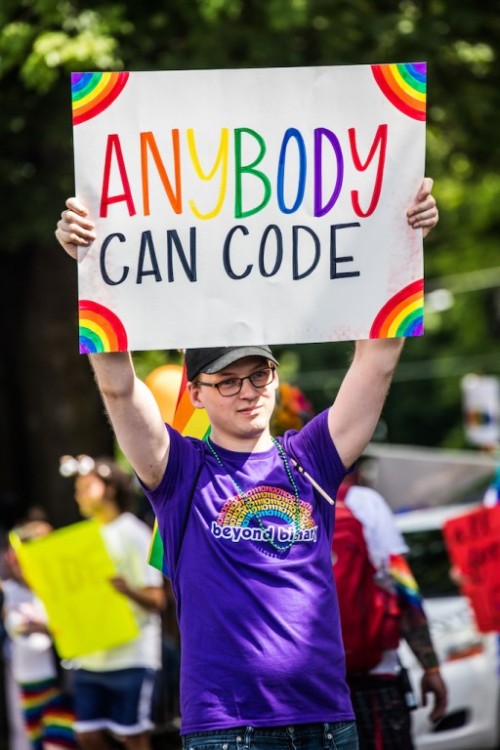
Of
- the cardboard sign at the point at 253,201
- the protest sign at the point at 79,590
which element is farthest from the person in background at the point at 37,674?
the cardboard sign at the point at 253,201

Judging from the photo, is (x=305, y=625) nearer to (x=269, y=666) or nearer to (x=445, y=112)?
(x=269, y=666)

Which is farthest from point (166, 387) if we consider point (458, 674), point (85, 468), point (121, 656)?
point (458, 674)

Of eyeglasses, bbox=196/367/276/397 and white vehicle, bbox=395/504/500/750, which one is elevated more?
eyeglasses, bbox=196/367/276/397

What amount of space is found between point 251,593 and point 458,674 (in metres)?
5.15

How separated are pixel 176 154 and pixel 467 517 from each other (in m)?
3.55

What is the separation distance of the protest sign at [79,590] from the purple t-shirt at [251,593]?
137 inches

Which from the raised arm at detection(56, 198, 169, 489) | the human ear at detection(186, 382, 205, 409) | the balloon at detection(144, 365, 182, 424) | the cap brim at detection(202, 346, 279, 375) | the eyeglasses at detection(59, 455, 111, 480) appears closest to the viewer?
the raised arm at detection(56, 198, 169, 489)

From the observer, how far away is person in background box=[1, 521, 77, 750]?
8.14 meters

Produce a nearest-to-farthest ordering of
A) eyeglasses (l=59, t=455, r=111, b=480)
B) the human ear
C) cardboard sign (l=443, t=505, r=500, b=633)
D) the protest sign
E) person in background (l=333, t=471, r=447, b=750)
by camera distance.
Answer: the human ear, person in background (l=333, t=471, r=447, b=750), cardboard sign (l=443, t=505, r=500, b=633), the protest sign, eyeglasses (l=59, t=455, r=111, b=480)

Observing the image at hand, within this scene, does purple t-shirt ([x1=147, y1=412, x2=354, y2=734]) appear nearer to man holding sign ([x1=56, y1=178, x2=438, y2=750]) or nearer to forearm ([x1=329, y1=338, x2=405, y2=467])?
man holding sign ([x1=56, y1=178, x2=438, y2=750])

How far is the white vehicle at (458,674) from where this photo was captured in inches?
326

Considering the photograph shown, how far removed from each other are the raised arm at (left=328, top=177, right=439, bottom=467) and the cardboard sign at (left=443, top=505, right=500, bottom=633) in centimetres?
308

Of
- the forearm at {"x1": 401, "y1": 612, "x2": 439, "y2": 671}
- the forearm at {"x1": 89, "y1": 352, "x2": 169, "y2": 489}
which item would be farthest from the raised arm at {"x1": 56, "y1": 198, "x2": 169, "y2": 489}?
the forearm at {"x1": 401, "y1": 612, "x2": 439, "y2": 671}

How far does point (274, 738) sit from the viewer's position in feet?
11.7
